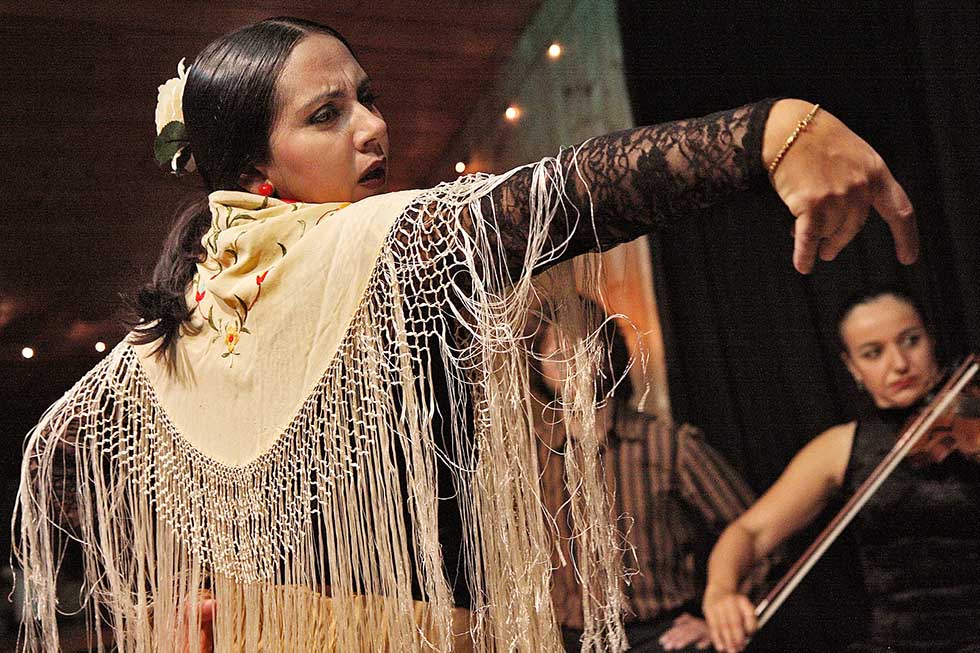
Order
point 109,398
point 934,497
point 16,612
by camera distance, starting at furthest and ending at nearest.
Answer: point 16,612, point 934,497, point 109,398

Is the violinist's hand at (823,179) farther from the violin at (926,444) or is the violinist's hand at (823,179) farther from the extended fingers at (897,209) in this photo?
the violin at (926,444)

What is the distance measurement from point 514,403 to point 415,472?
0.32 ft

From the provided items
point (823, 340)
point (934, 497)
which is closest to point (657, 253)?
point (823, 340)

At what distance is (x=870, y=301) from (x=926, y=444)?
21 cm

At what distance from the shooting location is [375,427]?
863 millimetres

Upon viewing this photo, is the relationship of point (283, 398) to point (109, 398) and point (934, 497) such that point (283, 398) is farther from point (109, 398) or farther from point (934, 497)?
point (934, 497)

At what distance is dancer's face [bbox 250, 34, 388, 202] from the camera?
98 cm

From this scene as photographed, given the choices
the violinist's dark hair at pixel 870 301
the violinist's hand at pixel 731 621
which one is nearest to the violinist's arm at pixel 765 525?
the violinist's hand at pixel 731 621

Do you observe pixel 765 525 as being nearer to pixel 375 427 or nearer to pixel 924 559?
pixel 924 559

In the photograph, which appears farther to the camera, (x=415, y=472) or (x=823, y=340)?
(x=823, y=340)

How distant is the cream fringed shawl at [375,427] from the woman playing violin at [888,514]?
59cm

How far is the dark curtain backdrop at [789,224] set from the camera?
1.45 meters

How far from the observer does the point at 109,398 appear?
114 cm

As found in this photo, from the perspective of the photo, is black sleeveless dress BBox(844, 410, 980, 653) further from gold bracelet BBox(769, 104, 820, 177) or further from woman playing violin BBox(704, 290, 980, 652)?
gold bracelet BBox(769, 104, 820, 177)
